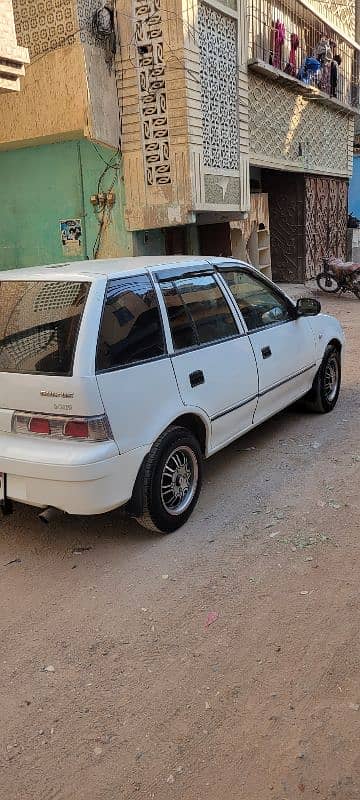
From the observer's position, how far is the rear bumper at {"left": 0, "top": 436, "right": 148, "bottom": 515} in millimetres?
3150

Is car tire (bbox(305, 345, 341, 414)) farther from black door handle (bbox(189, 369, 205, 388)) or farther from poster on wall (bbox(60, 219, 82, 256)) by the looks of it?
poster on wall (bbox(60, 219, 82, 256))

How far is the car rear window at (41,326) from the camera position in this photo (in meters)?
3.23

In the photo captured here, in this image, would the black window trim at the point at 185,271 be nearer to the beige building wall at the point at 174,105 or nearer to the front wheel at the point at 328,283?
the beige building wall at the point at 174,105

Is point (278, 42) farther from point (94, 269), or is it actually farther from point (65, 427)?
point (65, 427)

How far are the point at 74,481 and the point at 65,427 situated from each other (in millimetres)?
284

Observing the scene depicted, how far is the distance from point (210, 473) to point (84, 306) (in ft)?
6.10

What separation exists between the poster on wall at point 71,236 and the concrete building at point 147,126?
20mm

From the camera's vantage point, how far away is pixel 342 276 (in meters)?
13.9

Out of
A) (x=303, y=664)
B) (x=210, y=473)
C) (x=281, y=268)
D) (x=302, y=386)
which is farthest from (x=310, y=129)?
(x=303, y=664)

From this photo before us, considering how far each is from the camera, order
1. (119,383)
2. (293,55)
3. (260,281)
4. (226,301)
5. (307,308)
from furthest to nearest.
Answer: (293,55)
(307,308)
(260,281)
(226,301)
(119,383)

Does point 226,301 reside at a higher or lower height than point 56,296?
lower

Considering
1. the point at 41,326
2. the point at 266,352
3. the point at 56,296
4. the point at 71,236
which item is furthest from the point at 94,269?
the point at 71,236

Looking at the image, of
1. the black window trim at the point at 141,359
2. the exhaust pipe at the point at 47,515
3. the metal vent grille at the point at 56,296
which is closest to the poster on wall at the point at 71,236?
the black window trim at the point at 141,359

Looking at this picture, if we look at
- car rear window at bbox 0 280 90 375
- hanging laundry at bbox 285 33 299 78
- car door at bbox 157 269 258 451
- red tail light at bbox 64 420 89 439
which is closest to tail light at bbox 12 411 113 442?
red tail light at bbox 64 420 89 439
